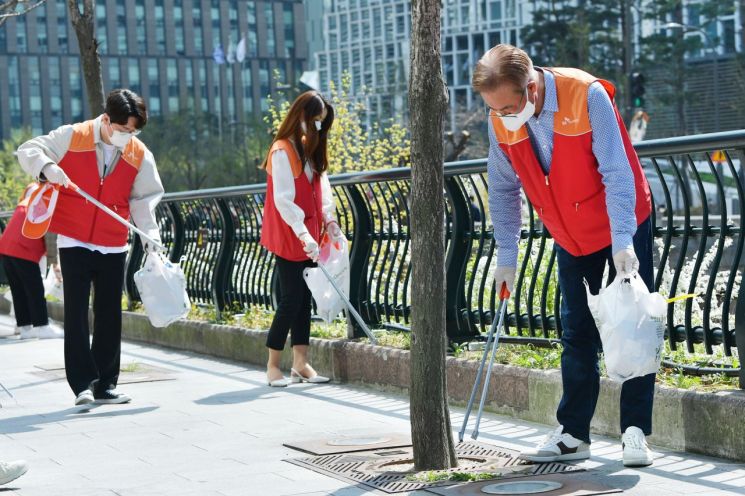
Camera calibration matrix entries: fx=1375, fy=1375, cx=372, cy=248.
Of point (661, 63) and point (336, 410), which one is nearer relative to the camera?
point (336, 410)

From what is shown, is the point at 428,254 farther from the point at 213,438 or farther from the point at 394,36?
→ the point at 394,36

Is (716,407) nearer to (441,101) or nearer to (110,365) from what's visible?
(441,101)

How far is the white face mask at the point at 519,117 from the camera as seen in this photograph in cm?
517

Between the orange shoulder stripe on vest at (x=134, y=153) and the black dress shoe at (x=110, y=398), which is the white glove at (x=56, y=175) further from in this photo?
the black dress shoe at (x=110, y=398)

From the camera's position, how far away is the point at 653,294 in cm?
516

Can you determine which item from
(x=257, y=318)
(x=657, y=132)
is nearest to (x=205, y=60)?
(x=657, y=132)

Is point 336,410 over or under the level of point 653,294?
under

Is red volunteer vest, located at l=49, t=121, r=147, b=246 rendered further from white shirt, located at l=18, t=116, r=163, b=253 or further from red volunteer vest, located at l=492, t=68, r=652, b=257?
red volunteer vest, located at l=492, t=68, r=652, b=257

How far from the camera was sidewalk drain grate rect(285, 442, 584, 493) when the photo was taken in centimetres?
529

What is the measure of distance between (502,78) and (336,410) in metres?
3.00

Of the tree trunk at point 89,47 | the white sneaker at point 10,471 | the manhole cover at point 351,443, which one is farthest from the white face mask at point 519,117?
the tree trunk at point 89,47

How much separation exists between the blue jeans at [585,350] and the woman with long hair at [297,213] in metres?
3.02

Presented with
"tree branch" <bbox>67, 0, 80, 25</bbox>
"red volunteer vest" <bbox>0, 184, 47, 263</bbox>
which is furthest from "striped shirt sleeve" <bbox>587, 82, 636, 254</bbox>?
"red volunteer vest" <bbox>0, 184, 47, 263</bbox>

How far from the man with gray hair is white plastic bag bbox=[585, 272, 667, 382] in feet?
0.28
